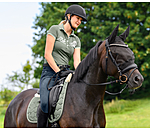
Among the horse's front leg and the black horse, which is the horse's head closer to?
the black horse

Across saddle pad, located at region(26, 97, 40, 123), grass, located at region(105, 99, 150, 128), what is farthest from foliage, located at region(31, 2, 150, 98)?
saddle pad, located at region(26, 97, 40, 123)

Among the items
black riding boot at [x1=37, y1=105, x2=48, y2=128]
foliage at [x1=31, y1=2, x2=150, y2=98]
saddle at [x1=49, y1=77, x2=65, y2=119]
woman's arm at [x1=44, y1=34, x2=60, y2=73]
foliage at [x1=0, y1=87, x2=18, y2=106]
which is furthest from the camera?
foliage at [x1=0, y1=87, x2=18, y2=106]

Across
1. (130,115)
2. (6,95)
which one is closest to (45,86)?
(130,115)

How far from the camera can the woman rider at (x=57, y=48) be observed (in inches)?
143

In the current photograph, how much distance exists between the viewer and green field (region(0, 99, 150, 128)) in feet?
35.2

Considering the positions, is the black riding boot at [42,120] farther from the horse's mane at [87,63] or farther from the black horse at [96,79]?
the horse's mane at [87,63]

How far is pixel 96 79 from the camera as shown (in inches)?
132

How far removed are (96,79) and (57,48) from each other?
43.0 inches

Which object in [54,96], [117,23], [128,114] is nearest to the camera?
[54,96]

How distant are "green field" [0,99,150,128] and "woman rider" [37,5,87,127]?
Answer: 309 inches

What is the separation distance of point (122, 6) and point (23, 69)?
46.5 feet

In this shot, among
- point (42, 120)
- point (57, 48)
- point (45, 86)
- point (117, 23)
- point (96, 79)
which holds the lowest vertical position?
point (42, 120)

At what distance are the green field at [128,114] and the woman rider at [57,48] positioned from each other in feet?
25.7

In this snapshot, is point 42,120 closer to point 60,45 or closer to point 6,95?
point 60,45
